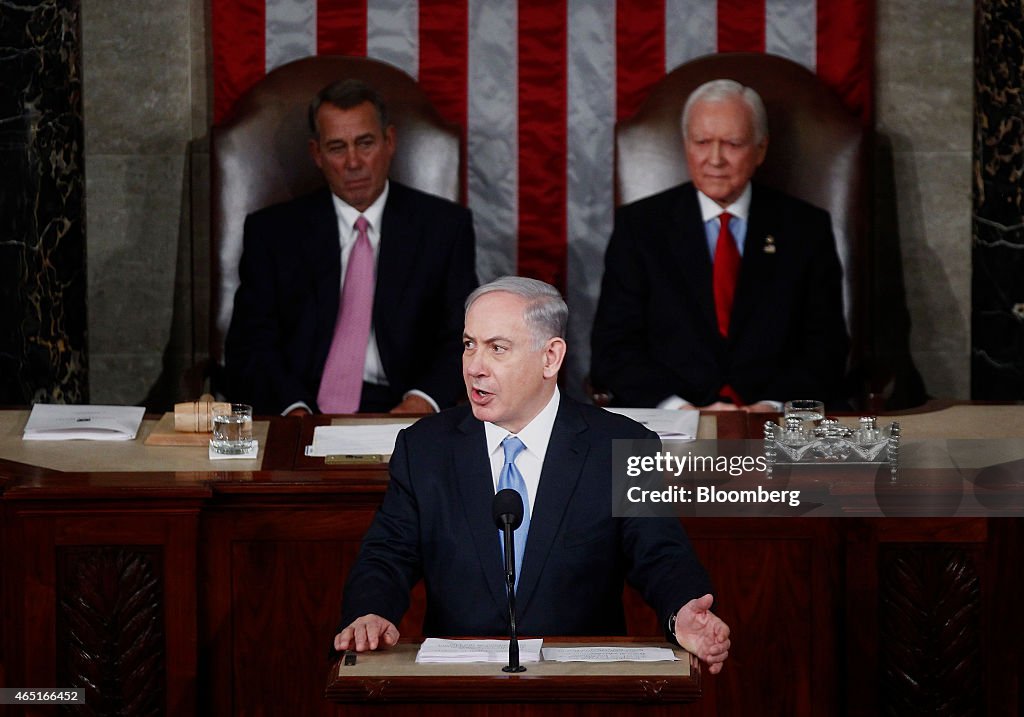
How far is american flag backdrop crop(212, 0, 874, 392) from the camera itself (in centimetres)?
559

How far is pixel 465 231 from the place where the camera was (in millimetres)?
5102

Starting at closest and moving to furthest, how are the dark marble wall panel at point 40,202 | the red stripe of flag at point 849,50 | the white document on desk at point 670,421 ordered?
the white document on desk at point 670,421 < the dark marble wall panel at point 40,202 < the red stripe of flag at point 849,50

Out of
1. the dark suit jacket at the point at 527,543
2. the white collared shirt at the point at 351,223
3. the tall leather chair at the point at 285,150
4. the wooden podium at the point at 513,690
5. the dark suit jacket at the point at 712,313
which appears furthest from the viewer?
the tall leather chair at the point at 285,150

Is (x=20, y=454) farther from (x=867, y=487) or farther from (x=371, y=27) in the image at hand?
(x=371, y=27)

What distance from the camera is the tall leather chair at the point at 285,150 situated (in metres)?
5.27

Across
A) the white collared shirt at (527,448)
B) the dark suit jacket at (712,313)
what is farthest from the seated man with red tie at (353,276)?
the white collared shirt at (527,448)

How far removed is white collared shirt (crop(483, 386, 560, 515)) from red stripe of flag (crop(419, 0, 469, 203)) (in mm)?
2806

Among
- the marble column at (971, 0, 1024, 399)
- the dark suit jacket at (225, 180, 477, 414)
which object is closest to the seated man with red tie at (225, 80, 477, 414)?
the dark suit jacket at (225, 180, 477, 414)

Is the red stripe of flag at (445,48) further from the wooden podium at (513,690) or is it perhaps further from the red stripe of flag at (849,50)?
the wooden podium at (513,690)

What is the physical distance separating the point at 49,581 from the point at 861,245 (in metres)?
3.02

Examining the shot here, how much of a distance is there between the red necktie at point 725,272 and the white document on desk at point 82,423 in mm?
1896

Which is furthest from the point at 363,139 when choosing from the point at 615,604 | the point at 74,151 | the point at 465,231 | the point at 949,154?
the point at 615,604

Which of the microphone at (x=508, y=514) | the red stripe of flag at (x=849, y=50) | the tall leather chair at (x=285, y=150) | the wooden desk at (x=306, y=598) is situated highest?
the red stripe of flag at (x=849, y=50)

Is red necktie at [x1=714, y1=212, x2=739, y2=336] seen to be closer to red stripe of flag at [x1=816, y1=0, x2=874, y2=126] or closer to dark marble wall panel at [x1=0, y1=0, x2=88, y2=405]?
red stripe of flag at [x1=816, y1=0, x2=874, y2=126]
